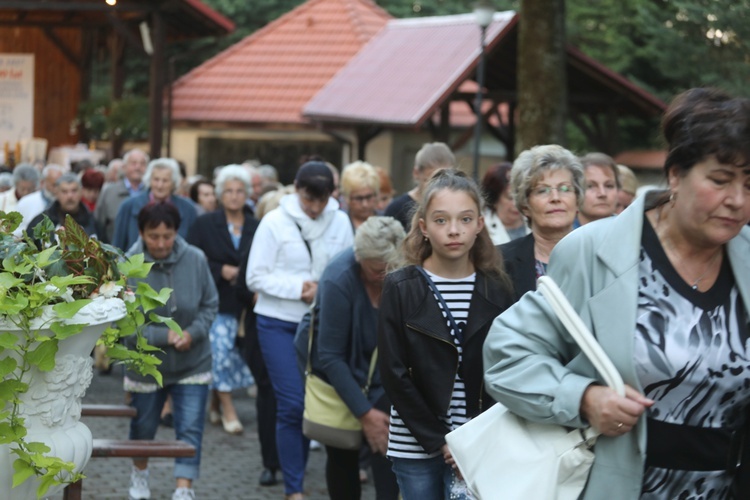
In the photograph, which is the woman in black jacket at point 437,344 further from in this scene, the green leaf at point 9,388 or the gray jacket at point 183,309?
the gray jacket at point 183,309

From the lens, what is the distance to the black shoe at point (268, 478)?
341 inches

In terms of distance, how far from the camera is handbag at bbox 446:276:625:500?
328 cm

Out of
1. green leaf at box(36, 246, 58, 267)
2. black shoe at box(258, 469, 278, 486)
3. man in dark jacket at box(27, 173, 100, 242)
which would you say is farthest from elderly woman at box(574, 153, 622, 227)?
man in dark jacket at box(27, 173, 100, 242)

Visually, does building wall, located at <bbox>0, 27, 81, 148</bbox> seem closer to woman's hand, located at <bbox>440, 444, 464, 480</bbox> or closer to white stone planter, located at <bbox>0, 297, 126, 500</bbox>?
white stone planter, located at <bbox>0, 297, 126, 500</bbox>

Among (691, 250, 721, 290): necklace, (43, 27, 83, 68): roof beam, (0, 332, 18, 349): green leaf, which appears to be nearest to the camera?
(691, 250, 721, 290): necklace

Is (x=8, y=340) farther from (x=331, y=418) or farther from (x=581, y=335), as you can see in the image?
(x=331, y=418)

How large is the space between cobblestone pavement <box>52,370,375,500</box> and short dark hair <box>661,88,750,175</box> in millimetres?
5339

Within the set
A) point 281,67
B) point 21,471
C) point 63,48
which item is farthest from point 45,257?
point 281,67

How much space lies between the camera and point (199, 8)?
23.2m

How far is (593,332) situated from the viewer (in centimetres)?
334

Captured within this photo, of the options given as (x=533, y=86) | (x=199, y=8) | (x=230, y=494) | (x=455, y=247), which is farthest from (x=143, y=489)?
(x=199, y=8)

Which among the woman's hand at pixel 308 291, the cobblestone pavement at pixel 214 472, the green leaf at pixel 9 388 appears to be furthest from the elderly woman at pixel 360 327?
the cobblestone pavement at pixel 214 472

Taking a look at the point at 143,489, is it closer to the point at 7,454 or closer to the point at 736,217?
the point at 7,454

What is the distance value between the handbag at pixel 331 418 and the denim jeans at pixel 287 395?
3.89 ft
